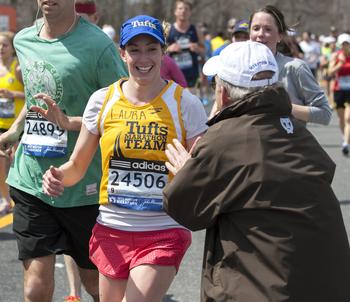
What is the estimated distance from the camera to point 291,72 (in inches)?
219

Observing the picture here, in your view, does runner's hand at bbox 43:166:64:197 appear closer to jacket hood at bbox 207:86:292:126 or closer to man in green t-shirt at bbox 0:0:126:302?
man in green t-shirt at bbox 0:0:126:302

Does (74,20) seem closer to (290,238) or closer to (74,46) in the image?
(74,46)

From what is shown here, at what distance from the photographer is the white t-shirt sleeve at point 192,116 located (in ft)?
12.8

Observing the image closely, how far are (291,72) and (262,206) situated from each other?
2.76 m

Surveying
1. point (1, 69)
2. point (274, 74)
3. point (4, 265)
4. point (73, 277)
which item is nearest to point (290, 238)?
point (274, 74)

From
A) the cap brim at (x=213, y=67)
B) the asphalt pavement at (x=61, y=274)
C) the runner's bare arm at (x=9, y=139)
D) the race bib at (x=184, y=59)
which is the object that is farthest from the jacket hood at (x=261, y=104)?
the race bib at (x=184, y=59)

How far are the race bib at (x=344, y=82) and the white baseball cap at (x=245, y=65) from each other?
10.7 meters

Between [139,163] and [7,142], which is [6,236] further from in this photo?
[139,163]

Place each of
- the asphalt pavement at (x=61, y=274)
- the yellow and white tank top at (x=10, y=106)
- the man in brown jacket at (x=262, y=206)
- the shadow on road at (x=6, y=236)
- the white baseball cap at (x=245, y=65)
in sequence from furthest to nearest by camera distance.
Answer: the yellow and white tank top at (x=10, y=106)
the shadow on road at (x=6, y=236)
the asphalt pavement at (x=61, y=274)
the white baseball cap at (x=245, y=65)
the man in brown jacket at (x=262, y=206)

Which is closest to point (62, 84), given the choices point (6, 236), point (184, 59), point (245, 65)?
point (245, 65)

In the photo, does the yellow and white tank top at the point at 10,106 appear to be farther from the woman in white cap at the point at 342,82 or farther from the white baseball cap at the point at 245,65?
the woman in white cap at the point at 342,82

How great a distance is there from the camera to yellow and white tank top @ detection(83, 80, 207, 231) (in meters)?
3.85

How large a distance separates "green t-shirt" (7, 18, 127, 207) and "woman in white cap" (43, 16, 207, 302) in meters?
0.48

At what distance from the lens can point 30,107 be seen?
4520 mm
